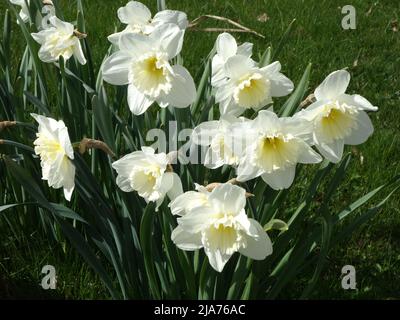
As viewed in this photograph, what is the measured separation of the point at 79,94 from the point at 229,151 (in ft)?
2.50

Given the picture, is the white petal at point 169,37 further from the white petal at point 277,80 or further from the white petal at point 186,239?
the white petal at point 186,239

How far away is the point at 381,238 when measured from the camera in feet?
8.34

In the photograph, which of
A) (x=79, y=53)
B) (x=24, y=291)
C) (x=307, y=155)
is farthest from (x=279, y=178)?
(x=24, y=291)

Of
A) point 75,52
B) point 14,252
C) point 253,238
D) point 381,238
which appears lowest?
point 381,238

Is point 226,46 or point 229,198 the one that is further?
point 226,46

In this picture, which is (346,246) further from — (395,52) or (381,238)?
(395,52)

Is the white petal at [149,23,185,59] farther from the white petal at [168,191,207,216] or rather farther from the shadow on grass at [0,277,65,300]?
the shadow on grass at [0,277,65,300]

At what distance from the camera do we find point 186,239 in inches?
58.5

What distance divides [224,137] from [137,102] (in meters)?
0.25

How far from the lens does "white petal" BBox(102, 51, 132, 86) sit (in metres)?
1.56

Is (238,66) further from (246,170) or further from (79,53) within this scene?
(79,53)

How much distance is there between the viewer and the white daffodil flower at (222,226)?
139 centimetres

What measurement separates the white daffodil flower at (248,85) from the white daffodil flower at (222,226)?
0.28 metres

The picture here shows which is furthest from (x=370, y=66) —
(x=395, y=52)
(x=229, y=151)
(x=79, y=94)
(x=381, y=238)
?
(x=229, y=151)
